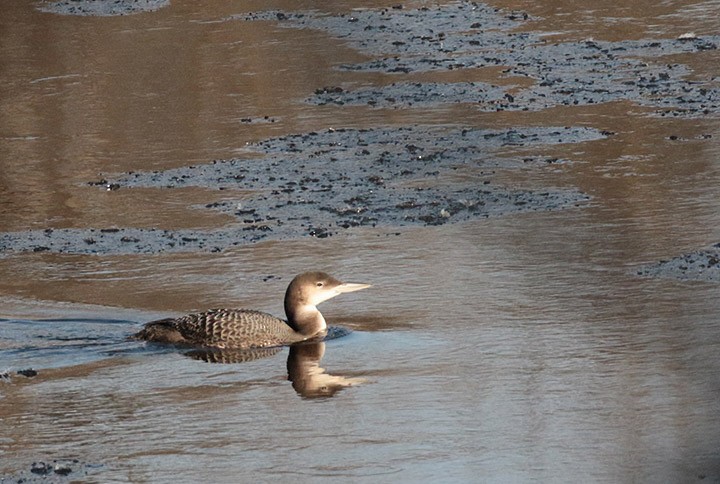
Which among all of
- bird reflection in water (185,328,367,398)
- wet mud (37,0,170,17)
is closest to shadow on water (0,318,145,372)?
bird reflection in water (185,328,367,398)

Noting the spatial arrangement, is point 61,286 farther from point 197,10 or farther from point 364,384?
point 197,10

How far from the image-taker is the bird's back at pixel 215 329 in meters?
9.34

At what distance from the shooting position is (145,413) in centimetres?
807

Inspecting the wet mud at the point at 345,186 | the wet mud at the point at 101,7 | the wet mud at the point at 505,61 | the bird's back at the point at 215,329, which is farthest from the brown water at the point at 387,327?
the wet mud at the point at 101,7

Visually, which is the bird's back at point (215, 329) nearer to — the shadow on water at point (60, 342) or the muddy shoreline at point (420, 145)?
the shadow on water at point (60, 342)

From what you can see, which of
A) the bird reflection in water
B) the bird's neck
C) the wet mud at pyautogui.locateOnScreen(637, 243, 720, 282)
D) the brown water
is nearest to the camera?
the brown water

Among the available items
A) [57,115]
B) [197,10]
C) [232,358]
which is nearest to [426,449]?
[232,358]

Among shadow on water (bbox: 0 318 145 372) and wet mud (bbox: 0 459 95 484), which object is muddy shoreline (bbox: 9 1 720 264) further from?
wet mud (bbox: 0 459 95 484)

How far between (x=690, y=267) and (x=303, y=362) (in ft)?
8.22

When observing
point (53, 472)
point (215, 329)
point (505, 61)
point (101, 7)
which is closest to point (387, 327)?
point (215, 329)

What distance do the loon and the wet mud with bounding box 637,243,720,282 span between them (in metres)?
1.77

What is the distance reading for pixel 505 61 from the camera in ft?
58.9

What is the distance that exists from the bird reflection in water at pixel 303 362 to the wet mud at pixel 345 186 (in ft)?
6.73

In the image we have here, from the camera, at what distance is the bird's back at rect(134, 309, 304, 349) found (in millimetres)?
9336
